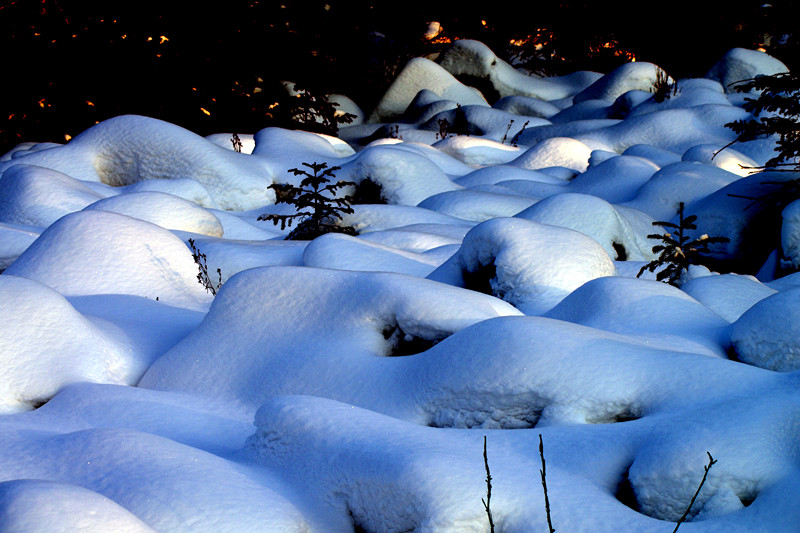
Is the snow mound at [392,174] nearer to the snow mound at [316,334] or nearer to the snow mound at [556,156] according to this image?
the snow mound at [556,156]

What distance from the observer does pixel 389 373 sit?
2.75 meters

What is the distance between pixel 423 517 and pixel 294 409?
0.61m

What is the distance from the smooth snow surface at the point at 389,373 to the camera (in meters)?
1.86

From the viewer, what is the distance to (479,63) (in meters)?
14.3

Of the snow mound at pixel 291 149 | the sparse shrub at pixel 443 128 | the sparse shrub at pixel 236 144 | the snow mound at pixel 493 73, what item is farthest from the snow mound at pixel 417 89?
the sparse shrub at pixel 236 144

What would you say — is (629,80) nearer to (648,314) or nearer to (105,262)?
(648,314)

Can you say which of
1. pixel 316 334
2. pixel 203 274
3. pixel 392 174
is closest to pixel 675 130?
pixel 392 174

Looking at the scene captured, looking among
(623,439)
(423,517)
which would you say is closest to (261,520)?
(423,517)

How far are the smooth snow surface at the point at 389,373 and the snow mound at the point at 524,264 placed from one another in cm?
1

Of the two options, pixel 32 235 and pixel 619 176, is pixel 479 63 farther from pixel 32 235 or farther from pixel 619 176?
pixel 32 235

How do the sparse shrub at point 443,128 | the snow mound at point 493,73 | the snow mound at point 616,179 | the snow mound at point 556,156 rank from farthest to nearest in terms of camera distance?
the snow mound at point 493,73
the sparse shrub at point 443,128
the snow mound at point 556,156
the snow mound at point 616,179

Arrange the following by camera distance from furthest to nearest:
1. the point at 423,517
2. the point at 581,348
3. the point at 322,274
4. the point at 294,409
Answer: the point at 322,274
the point at 581,348
the point at 294,409
the point at 423,517

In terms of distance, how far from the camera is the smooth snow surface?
1.86 meters

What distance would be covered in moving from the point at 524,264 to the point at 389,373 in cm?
143
